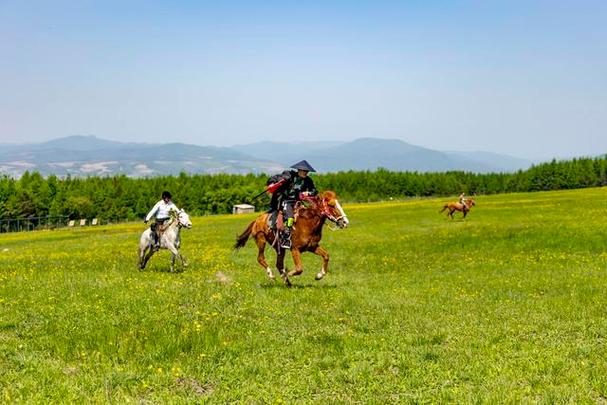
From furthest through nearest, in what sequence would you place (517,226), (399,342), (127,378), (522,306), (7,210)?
(7,210) < (517,226) < (522,306) < (399,342) < (127,378)

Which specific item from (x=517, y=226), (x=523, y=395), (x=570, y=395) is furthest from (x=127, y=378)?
(x=517, y=226)

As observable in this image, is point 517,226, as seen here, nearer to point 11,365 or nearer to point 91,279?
point 91,279

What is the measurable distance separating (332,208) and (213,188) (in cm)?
14089

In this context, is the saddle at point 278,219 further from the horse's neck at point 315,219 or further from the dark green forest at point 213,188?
the dark green forest at point 213,188

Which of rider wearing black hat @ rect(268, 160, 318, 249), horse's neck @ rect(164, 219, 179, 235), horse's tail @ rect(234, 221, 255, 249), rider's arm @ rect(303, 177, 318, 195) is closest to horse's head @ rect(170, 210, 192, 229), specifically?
horse's neck @ rect(164, 219, 179, 235)

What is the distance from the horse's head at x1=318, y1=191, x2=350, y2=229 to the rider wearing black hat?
0.57m

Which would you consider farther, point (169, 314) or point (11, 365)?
point (169, 314)

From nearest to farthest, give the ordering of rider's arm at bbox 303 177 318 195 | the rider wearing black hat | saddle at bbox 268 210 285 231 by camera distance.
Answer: the rider wearing black hat → rider's arm at bbox 303 177 318 195 → saddle at bbox 268 210 285 231

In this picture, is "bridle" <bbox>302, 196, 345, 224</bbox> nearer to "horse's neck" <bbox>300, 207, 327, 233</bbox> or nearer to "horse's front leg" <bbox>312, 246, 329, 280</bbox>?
"horse's neck" <bbox>300, 207, 327, 233</bbox>

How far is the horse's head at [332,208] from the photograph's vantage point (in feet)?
59.8

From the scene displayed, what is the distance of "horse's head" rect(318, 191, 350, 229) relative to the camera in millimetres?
18219

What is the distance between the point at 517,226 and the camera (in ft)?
136

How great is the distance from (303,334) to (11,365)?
19.8 ft

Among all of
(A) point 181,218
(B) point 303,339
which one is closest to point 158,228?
(A) point 181,218
